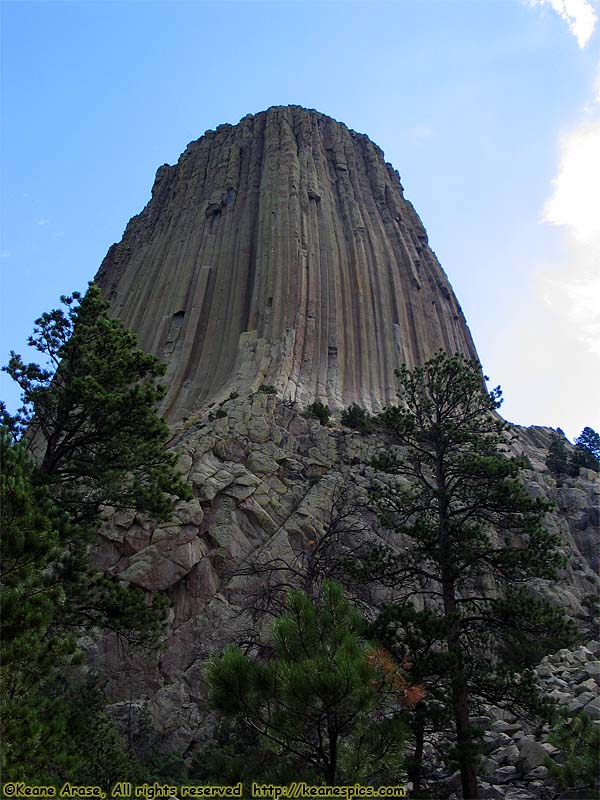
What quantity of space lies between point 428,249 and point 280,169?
491 inches

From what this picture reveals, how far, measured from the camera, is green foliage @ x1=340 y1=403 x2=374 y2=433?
26.8 m

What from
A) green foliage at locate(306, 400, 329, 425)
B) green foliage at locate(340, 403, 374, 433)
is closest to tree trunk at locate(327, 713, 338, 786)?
green foliage at locate(340, 403, 374, 433)

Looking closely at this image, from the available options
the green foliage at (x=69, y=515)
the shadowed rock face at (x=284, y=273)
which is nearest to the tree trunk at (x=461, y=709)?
the green foliage at (x=69, y=515)

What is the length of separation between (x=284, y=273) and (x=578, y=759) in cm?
3205

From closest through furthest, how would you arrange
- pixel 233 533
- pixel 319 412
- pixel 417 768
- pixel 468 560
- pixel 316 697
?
1. pixel 316 697
2. pixel 417 768
3. pixel 468 560
4. pixel 233 533
5. pixel 319 412

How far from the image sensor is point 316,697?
740cm

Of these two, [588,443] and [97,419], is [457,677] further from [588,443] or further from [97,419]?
[588,443]

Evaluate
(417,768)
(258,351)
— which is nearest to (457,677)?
(417,768)

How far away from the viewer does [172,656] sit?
16.2 metres

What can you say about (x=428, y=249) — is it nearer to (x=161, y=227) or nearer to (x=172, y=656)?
(x=161, y=227)

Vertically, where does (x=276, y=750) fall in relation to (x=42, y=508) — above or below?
below

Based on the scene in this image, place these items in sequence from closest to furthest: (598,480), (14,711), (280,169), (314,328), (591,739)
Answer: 1. (14,711)
2. (591,739)
3. (598,480)
4. (314,328)
5. (280,169)

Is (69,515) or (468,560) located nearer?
(69,515)

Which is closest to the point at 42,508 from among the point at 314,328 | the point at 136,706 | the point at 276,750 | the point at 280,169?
the point at 276,750
